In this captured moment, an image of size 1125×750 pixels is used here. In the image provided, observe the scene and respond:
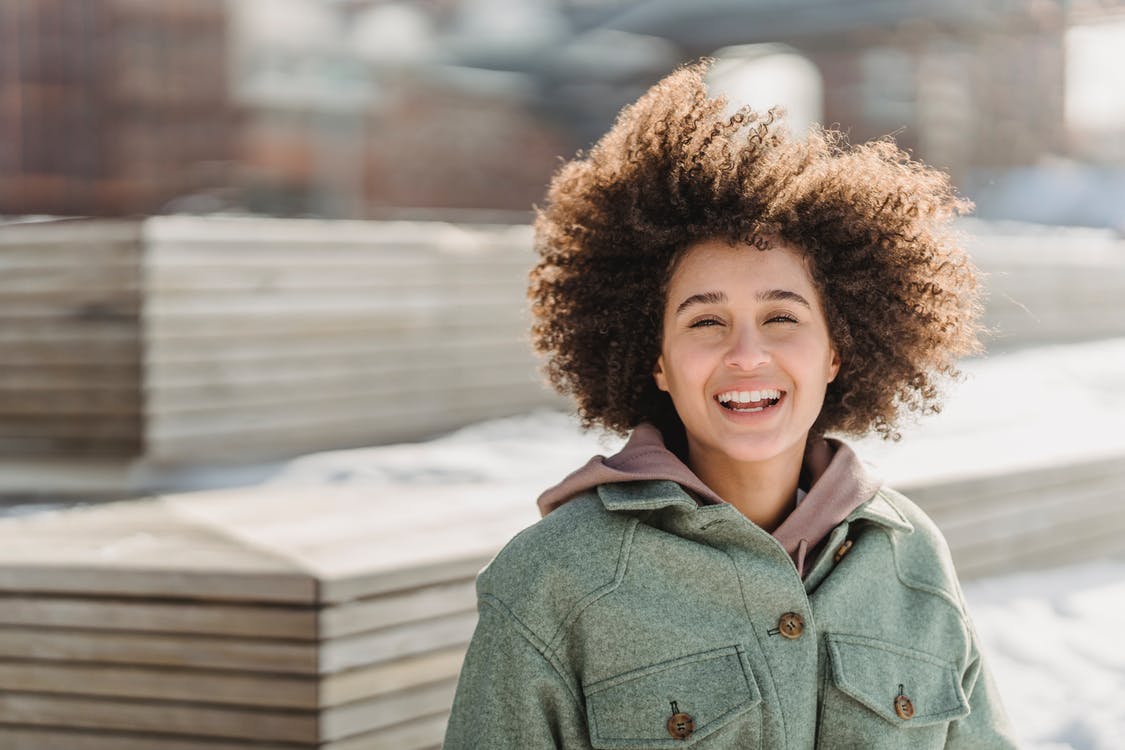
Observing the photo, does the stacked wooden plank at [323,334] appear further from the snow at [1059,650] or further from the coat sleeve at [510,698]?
the coat sleeve at [510,698]

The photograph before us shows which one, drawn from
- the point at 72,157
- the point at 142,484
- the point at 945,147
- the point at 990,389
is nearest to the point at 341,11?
the point at 72,157

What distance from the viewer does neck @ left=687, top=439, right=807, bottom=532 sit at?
1.44 meters

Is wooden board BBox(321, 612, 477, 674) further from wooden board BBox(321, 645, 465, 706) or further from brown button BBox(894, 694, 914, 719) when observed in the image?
brown button BBox(894, 694, 914, 719)

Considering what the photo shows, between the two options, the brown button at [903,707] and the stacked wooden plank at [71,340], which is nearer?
the brown button at [903,707]

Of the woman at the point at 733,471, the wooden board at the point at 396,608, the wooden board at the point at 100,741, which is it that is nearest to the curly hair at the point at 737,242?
the woman at the point at 733,471

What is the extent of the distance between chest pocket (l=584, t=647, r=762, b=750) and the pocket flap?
120mm

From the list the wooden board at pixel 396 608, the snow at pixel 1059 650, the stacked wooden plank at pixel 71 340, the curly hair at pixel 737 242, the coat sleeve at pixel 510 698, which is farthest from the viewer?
the stacked wooden plank at pixel 71 340

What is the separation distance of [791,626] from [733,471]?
0.70ft

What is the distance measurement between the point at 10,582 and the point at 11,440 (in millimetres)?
1452

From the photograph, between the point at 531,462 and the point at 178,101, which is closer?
the point at 531,462

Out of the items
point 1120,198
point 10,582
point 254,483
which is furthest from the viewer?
point 1120,198

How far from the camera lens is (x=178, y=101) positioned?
398 inches

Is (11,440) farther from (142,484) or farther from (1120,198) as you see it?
(1120,198)

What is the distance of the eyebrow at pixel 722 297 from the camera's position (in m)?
1.38
